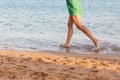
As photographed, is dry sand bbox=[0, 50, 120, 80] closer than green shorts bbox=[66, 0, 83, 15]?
Yes

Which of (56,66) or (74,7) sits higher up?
(74,7)

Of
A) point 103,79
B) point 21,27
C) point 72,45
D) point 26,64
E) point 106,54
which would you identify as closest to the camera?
point 103,79

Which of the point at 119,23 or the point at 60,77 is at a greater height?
the point at 60,77

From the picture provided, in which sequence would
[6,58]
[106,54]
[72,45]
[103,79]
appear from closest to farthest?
[103,79]
[6,58]
[106,54]
[72,45]

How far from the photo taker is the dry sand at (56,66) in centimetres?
520

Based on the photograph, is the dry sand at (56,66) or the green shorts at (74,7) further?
the green shorts at (74,7)

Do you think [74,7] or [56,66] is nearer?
[56,66]

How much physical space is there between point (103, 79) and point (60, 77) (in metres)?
0.59

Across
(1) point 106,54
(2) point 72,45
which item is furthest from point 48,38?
(1) point 106,54

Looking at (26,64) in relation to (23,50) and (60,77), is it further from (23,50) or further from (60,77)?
(23,50)

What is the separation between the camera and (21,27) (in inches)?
463

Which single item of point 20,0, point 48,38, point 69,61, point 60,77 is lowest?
point 20,0

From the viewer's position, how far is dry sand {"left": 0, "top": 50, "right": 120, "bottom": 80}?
17.1 ft

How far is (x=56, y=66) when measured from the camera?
6.00 meters
